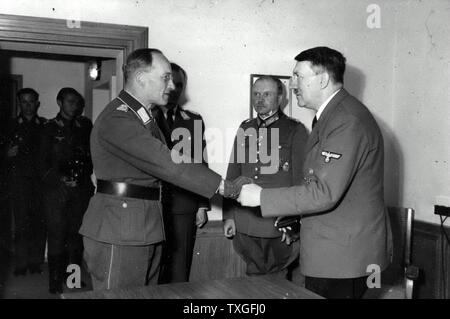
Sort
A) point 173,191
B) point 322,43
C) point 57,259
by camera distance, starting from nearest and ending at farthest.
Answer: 1. point 173,191
2. point 322,43
3. point 57,259

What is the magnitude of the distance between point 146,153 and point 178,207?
1.22 meters

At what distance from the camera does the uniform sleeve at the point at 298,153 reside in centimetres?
337

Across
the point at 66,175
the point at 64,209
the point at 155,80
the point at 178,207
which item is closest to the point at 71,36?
the point at 155,80

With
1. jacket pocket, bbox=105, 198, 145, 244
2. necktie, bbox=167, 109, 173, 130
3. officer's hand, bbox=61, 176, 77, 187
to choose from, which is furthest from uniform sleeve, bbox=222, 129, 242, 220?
officer's hand, bbox=61, 176, 77, 187

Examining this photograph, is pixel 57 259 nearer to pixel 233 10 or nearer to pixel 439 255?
pixel 233 10

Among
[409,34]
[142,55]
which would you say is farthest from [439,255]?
[142,55]

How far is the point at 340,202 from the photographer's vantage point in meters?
2.16

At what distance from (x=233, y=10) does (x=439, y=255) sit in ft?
8.06

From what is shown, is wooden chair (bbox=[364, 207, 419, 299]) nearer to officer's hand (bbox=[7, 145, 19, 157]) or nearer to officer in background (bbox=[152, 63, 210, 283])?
officer in background (bbox=[152, 63, 210, 283])

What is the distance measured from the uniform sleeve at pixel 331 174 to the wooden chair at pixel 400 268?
3.23 feet

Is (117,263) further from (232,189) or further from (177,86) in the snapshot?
(177,86)

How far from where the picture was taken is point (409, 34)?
402 cm

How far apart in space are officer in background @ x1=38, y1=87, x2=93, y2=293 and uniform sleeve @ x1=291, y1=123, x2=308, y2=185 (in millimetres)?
2068

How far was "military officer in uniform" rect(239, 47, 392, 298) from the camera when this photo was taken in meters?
2.07
